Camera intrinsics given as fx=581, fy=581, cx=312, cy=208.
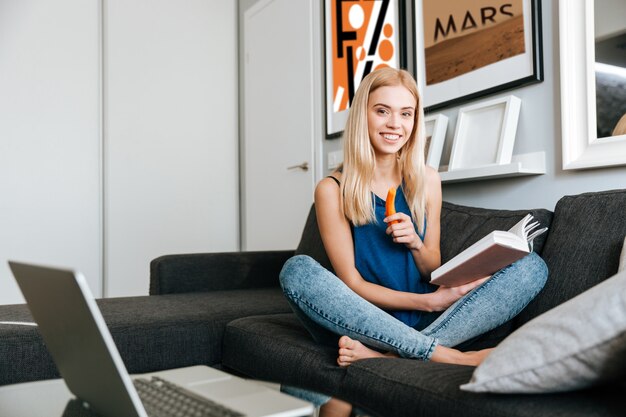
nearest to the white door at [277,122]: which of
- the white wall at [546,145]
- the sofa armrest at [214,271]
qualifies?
the sofa armrest at [214,271]

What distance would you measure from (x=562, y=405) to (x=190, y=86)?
132 inches

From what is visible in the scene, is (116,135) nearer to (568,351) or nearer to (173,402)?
(173,402)

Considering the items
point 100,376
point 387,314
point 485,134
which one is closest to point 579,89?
point 485,134

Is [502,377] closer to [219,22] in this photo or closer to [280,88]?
[280,88]

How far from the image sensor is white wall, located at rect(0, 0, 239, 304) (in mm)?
3262

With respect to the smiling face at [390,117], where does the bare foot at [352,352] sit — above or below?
below

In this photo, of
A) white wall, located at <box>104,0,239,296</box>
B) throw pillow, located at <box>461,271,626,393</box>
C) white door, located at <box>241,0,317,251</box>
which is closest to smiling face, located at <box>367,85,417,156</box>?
throw pillow, located at <box>461,271,626,393</box>

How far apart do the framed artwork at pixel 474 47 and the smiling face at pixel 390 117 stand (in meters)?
0.54

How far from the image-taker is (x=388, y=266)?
1585mm

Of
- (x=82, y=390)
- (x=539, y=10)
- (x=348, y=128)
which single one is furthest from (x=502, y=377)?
(x=539, y=10)

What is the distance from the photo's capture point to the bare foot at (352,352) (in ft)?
3.99

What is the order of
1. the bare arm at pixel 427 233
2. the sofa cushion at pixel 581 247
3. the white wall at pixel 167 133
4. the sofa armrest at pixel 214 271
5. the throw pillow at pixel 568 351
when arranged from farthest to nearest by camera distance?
the white wall at pixel 167 133, the sofa armrest at pixel 214 271, the bare arm at pixel 427 233, the sofa cushion at pixel 581 247, the throw pillow at pixel 568 351

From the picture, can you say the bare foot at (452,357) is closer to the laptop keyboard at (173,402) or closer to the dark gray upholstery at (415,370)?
the dark gray upholstery at (415,370)

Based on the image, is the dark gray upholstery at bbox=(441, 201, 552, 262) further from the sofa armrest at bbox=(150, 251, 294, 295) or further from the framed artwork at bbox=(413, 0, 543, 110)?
the sofa armrest at bbox=(150, 251, 294, 295)
